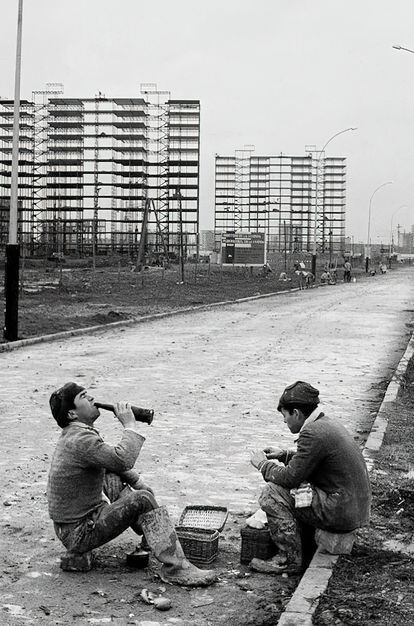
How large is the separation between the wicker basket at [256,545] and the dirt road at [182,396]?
827 millimetres

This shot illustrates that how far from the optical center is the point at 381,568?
17.2ft

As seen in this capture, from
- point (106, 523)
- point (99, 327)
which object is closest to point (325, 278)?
point (99, 327)

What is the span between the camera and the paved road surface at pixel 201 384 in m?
7.73

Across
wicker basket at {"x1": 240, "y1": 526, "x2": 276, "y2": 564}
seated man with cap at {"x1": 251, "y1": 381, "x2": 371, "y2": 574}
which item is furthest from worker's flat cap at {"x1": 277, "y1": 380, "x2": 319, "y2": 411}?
wicker basket at {"x1": 240, "y1": 526, "x2": 276, "y2": 564}

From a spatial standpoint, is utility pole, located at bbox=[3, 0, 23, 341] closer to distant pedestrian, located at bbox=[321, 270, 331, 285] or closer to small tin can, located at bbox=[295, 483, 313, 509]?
small tin can, located at bbox=[295, 483, 313, 509]

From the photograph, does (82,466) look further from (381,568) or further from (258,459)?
(381,568)

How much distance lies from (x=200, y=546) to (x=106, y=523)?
0.58 m

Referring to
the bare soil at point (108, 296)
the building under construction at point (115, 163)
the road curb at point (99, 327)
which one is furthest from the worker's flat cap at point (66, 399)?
the building under construction at point (115, 163)

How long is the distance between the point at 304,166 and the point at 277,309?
128 m

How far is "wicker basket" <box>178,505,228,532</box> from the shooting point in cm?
580

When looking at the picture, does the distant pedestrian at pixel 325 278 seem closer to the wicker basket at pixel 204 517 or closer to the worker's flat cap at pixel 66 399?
the wicker basket at pixel 204 517

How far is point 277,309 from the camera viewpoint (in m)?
29.8

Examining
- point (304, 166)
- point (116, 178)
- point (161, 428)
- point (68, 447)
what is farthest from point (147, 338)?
point (304, 166)

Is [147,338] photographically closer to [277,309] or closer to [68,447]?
[277,309]
